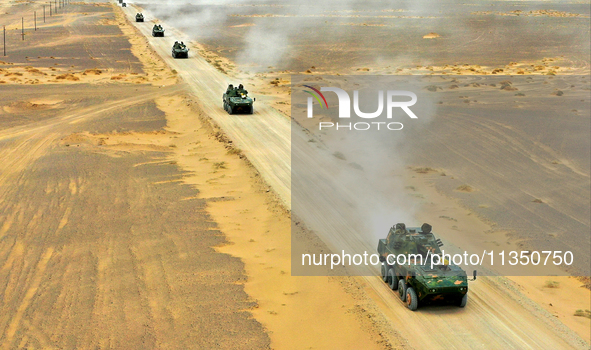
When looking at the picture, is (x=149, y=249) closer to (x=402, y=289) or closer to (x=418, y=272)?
(x=402, y=289)

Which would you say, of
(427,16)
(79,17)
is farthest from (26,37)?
(427,16)

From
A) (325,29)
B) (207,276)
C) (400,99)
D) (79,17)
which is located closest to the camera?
(207,276)

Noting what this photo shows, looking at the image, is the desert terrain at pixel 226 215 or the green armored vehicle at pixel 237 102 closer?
the desert terrain at pixel 226 215

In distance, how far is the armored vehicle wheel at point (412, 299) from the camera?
1695cm

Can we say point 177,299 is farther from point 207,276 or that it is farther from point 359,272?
point 359,272

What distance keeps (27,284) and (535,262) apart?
1710 centimetres

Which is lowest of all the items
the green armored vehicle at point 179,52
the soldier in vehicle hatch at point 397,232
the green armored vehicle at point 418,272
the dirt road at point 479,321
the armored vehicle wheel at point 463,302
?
the dirt road at point 479,321

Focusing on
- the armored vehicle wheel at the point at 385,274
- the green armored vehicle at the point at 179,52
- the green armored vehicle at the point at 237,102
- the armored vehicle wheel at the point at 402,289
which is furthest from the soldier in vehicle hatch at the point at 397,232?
the green armored vehicle at the point at 179,52

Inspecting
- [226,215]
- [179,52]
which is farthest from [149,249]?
[179,52]

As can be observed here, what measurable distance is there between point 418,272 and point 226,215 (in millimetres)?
10241

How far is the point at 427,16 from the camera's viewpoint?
123 m

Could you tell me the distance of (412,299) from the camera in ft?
55.7

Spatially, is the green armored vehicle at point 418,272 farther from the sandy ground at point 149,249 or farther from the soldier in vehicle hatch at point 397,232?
the sandy ground at point 149,249

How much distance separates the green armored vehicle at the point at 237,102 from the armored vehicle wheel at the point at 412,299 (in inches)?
1047
